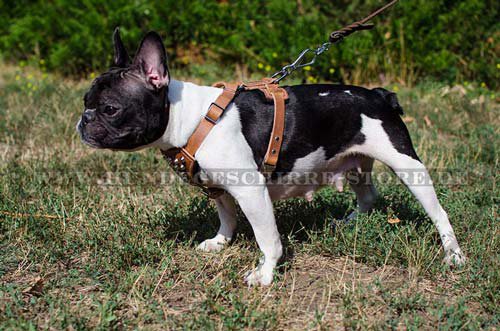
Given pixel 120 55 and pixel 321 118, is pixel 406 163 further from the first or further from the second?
pixel 120 55

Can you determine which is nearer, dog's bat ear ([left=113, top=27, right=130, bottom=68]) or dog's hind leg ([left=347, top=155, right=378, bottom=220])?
dog's bat ear ([left=113, top=27, right=130, bottom=68])

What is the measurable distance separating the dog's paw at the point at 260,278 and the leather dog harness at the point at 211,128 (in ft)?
1.78

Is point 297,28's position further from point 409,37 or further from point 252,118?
point 252,118

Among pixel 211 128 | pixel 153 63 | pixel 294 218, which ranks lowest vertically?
pixel 294 218

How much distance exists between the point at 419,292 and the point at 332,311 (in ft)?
1.74

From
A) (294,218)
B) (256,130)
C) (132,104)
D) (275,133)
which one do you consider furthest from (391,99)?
(132,104)

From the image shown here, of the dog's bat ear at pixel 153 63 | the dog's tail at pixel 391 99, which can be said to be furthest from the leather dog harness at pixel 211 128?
the dog's tail at pixel 391 99

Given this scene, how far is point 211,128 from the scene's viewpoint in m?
3.16

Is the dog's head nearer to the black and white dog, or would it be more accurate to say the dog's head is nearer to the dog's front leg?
the black and white dog

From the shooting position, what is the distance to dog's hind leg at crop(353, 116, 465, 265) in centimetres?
343

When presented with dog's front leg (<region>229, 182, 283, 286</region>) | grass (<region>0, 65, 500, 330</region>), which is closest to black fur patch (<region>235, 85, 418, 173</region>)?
dog's front leg (<region>229, 182, 283, 286</region>)

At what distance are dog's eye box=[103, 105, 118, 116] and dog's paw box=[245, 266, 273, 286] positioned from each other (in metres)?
1.24

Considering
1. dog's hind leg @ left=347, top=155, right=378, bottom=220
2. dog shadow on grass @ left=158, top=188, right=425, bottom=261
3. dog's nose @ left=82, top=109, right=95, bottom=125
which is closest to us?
dog's nose @ left=82, top=109, right=95, bottom=125

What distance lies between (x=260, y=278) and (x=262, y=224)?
0.34m
